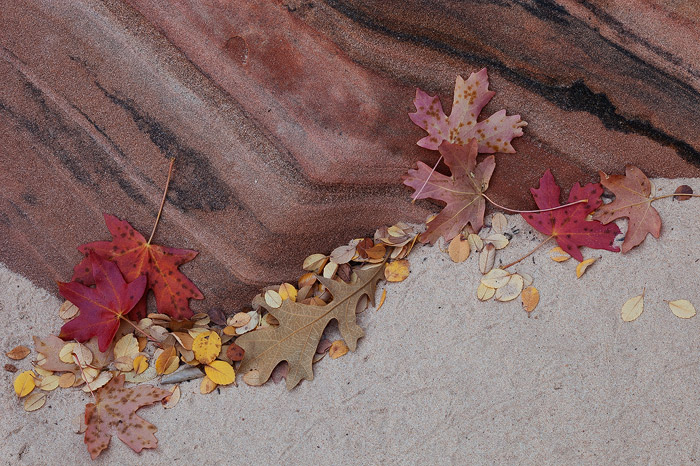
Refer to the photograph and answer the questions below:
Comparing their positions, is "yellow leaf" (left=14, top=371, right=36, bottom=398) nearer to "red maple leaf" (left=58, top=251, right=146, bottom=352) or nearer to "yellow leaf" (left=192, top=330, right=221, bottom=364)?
"red maple leaf" (left=58, top=251, right=146, bottom=352)

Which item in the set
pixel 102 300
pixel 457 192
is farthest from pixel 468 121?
pixel 102 300

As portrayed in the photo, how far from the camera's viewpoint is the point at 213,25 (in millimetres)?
1190

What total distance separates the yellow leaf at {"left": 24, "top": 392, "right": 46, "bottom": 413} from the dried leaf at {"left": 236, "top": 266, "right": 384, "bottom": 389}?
42 cm

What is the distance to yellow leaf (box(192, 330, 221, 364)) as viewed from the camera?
114cm

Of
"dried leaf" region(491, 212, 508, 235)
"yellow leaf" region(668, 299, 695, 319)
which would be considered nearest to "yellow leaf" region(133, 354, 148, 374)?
"dried leaf" region(491, 212, 508, 235)

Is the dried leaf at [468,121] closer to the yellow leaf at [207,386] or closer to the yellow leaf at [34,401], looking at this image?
the yellow leaf at [207,386]

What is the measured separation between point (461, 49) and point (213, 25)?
54cm

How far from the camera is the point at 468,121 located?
1.15 meters

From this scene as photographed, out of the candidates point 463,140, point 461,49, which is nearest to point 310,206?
point 463,140

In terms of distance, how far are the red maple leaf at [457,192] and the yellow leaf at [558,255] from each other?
0.15 metres

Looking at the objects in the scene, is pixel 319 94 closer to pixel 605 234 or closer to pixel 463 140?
pixel 463 140

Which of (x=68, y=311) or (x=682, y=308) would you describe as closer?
(x=682, y=308)

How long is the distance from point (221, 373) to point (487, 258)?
0.60 m

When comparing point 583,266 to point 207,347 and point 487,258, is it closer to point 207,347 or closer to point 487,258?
point 487,258
